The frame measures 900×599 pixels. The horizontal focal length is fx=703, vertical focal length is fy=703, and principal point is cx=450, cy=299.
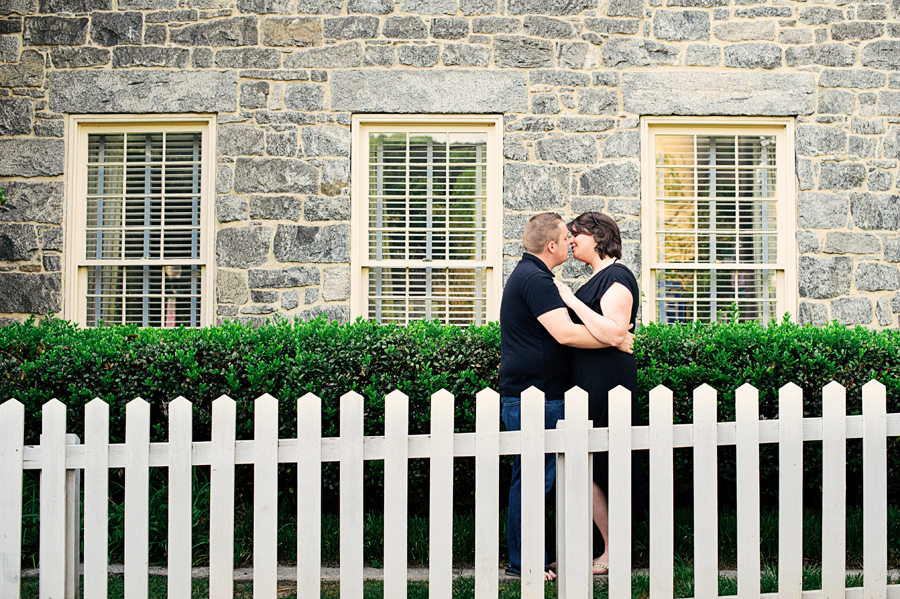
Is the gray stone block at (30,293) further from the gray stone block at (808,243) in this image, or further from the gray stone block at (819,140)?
the gray stone block at (819,140)

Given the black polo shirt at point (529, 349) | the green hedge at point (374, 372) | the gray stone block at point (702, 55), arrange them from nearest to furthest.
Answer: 1. the black polo shirt at point (529, 349)
2. the green hedge at point (374, 372)
3. the gray stone block at point (702, 55)

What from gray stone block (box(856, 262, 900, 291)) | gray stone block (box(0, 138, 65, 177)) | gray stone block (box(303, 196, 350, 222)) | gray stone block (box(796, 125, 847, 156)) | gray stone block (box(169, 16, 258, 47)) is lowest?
gray stone block (box(856, 262, 900, 291))

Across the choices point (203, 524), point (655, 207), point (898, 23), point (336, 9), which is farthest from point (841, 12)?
point (203, 524)

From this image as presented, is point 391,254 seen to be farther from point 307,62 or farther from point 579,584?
point 579,584

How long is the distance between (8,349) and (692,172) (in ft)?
17.8

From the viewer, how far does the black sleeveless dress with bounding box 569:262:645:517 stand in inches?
129

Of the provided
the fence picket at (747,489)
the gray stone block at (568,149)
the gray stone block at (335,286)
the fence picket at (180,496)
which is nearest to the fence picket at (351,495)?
the fence picket at (180,496)

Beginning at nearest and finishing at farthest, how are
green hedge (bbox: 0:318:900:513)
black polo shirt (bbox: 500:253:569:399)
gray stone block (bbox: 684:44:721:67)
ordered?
black polo shirt (bbox: 500:253:569:399), green hedge (bbox: 0:318:900:513), gray stone block (bbox: 684:44:721:67)

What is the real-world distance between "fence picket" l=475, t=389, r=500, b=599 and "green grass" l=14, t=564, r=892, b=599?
367mm

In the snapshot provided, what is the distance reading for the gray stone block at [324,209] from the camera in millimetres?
6023

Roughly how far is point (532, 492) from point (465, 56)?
4399 millimetres

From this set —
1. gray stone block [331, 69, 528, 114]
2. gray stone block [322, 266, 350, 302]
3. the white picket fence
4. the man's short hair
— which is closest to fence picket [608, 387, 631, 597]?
the white picket fence

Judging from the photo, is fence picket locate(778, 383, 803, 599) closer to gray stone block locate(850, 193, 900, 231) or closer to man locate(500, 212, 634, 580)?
man locate(500, 212, 634, 580)

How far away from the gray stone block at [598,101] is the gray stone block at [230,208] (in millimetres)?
3015
